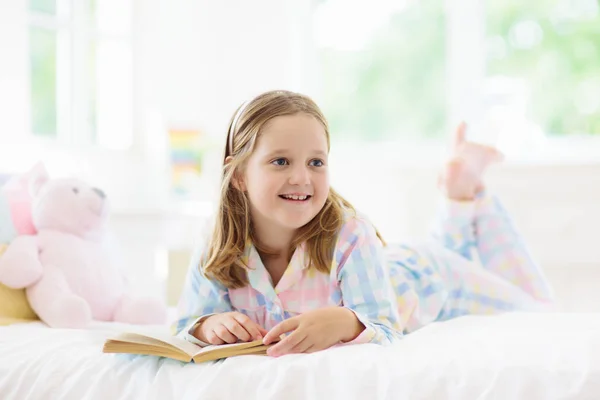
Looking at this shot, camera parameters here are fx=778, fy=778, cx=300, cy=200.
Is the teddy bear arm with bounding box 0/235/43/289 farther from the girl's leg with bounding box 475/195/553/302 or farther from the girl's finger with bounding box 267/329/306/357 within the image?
the girl's leg with bounding box 475/195/553/302

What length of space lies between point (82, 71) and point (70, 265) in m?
1.54

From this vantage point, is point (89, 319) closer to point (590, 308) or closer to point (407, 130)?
point (590, 308)

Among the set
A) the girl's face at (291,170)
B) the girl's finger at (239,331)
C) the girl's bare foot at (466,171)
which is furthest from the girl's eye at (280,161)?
the girl's bare foot at (466,171)

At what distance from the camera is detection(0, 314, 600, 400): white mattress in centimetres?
105

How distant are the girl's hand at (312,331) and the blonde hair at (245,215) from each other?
7.0 inches

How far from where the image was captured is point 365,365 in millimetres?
1104

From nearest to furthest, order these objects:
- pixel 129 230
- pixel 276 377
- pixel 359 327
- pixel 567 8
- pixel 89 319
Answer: pixel 276 377, pixel 359 327, pixel 89 319, pixel 129 230, pixel 567 8

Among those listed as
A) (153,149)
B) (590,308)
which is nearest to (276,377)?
(590,308)

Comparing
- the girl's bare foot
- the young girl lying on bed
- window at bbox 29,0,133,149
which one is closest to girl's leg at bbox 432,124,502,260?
the girl's bare foot

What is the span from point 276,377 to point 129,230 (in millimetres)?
1984

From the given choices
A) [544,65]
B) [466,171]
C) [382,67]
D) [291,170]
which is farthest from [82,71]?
[291,170]

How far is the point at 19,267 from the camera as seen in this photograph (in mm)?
1661

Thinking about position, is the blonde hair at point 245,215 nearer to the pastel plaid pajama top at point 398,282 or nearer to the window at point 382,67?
the pastel plaid pajama top at point 398,282

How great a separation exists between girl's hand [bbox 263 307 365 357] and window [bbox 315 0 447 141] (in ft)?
7.42
